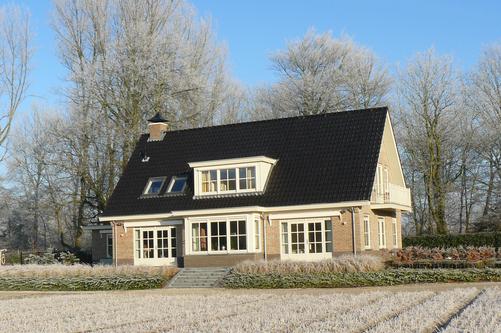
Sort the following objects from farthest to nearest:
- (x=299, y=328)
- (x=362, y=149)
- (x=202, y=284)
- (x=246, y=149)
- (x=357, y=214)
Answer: (x=246, y=149) < (x=362, y=149) < (x=357, y=214) < (x=202, y=284) < (x=299, y=328)

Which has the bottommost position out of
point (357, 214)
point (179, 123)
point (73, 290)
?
point (73, 290)

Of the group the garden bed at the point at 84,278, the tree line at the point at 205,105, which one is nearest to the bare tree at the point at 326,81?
the tree line at the point at 205,105

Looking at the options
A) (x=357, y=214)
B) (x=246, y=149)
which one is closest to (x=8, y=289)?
(x=246, y=149)

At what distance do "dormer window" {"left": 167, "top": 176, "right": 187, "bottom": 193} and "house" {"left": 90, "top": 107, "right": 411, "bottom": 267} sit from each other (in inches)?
2.4

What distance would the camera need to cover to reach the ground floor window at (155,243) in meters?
33.8

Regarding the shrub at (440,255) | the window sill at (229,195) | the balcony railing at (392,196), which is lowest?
the shrub at (440,255)

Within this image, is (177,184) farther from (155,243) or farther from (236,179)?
(236,179)

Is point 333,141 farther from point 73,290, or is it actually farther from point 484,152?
point 484,152

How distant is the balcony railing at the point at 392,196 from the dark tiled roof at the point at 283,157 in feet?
6.90

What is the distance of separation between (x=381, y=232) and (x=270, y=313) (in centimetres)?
1915

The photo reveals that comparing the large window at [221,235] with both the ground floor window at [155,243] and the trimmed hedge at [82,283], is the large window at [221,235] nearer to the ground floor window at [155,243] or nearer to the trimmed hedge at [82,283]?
the ground floor window at [155,243]

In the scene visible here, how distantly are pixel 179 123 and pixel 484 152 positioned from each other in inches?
790

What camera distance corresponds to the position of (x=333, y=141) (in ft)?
109

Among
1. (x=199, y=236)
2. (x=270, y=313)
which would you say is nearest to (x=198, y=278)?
(x=199, y=236)
